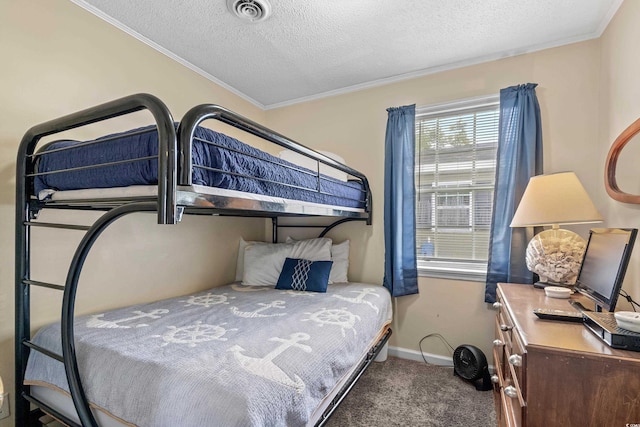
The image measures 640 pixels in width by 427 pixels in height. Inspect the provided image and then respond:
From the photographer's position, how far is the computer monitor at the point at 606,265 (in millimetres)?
1139

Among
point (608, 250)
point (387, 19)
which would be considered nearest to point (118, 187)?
point (387, 19)

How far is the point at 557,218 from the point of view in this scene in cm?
169

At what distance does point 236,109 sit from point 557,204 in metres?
2.68

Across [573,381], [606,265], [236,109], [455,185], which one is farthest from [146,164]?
[455,185]

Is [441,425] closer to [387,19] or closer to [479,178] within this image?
[479,178]

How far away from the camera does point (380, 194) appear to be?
2.77 meters

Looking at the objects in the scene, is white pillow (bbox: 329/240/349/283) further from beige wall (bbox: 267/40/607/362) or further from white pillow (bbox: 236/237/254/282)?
white pillow (bbox: 236/237/254/282)

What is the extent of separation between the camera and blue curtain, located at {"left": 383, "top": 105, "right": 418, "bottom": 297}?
2.54m

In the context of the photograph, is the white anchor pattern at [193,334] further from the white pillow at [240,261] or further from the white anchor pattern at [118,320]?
the white pillow at [240,261]

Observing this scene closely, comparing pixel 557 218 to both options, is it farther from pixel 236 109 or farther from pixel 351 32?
pixel 236 109

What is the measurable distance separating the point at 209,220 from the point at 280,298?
1.02 m

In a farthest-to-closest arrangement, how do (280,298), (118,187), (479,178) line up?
(479,178), (280,298), (118,187)

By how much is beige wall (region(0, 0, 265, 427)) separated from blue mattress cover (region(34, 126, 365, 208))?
379mm

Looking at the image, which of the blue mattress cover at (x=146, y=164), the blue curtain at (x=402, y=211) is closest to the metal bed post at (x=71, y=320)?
the blue mattress cover at (x=146, y=164)
